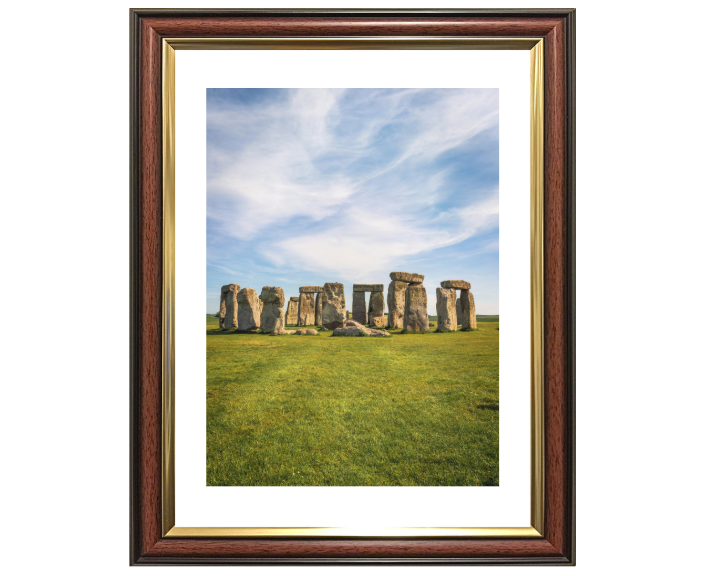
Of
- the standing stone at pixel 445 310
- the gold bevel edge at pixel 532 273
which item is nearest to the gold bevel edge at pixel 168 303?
the gold bevel edge at pixel 532 273

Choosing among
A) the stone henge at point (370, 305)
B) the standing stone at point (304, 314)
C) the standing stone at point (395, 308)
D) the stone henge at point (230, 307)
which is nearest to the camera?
the stone henge at point (230, 307)

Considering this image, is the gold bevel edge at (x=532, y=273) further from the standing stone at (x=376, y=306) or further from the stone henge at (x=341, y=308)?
the standing stone at (x=376, y=306)

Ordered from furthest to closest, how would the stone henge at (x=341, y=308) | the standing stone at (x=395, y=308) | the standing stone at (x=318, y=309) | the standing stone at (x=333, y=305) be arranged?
the standing stone at (x=395, y=308) → the standing stone at (x=318, y=309) → the standing stone at (x=333, y=305) → the stone henge at (x=341, y=308)

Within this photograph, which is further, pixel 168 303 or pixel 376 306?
pixel 376 306

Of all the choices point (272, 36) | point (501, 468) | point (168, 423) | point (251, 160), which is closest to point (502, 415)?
point (501, 468)

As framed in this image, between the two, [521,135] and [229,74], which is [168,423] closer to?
[229,74]

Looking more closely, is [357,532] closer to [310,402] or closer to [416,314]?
[310,402]

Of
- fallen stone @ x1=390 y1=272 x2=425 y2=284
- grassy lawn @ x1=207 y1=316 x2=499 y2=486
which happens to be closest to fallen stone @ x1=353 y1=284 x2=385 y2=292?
fallen stone @ x1=390 y1=272 x2=425 y2=284

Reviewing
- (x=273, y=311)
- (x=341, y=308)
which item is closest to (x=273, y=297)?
(x=273, y=311)
